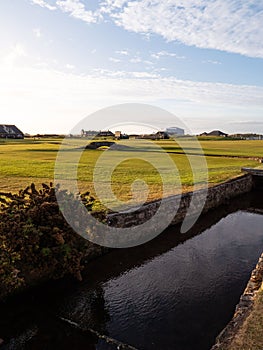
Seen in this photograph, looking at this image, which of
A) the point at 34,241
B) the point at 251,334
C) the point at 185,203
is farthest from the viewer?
the point at 185,203

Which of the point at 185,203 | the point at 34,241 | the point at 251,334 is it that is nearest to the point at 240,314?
the point at 251,334

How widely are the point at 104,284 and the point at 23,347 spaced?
3.83 m

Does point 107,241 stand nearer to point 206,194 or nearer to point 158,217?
point 158,217

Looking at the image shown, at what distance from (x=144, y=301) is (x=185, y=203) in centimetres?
1049

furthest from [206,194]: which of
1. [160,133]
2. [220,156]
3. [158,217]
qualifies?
[160,133]

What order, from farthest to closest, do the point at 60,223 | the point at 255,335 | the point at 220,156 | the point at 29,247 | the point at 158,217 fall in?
the point at 220,156
the point at 158,217
the point at 60,223
the point at 29,247
the point at 255,335

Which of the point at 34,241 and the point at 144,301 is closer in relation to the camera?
the point at 34,241

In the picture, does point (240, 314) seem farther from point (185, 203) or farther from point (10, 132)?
point (10, 132)

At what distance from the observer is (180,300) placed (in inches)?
421

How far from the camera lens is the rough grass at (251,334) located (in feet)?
23.8

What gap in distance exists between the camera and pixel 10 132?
Answer: 101 m

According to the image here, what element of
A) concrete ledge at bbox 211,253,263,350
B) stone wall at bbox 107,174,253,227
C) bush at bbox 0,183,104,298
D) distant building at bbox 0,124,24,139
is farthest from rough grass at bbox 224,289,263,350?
distant building at bbox 0,124,24,139

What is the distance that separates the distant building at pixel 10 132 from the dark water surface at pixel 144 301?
9155 centimetres

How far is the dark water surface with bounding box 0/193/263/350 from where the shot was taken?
8836mm
